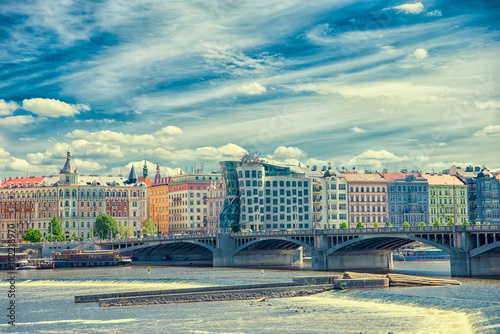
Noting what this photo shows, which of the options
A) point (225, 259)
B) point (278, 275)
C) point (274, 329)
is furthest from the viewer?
point (225, 259)

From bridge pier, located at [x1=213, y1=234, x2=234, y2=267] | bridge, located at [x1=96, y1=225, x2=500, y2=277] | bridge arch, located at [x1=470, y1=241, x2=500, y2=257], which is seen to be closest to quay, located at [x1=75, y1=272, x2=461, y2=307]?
bridge arch, located at [x1=470, y1=241, x2=500, y2=257]

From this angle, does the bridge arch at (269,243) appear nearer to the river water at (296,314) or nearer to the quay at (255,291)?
the quay at (255,291)

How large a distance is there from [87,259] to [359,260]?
61924 millimetres

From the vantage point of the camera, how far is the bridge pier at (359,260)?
5463 inches

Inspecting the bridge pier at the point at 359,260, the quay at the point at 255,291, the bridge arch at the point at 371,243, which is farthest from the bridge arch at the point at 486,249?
the bridge pier at the point at 359,260

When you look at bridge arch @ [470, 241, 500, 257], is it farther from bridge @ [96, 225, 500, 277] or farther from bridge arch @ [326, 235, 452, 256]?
bridge arch @ [326, 235, 452, 256]

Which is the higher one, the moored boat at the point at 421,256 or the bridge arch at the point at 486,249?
the bridge arch at the point at 486,249

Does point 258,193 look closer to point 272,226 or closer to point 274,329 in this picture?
point 272,226

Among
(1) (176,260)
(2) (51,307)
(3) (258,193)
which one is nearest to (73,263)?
(1) (176,260)

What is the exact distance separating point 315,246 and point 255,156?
58.4m

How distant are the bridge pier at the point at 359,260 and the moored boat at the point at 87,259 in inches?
Result: 2066

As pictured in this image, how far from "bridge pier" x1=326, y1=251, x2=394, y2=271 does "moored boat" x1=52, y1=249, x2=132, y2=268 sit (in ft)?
172

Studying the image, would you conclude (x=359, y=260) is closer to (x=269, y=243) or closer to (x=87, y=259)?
(x=269, y=243)

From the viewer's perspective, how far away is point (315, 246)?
13938 cm
